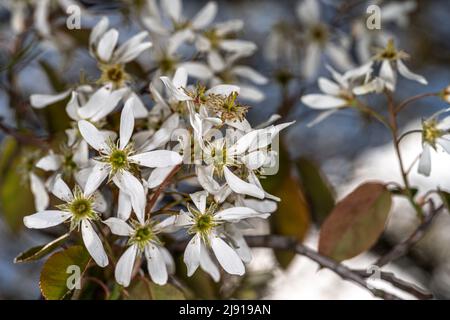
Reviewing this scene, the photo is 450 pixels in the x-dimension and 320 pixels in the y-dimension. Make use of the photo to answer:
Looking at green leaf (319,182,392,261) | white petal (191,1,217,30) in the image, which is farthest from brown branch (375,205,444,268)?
white petal (191,1,217,30)

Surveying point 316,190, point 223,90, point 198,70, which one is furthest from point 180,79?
point 316,190

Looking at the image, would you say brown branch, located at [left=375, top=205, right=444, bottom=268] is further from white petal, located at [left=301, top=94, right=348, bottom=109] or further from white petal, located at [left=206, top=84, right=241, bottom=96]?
white petal, located at [left=206, top=84, right=241, bottom=96]

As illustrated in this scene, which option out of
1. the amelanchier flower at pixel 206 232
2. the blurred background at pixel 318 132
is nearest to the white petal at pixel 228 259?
the amelanchier flower at pixel 206 232

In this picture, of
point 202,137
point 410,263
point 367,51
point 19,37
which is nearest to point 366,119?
point 367,51

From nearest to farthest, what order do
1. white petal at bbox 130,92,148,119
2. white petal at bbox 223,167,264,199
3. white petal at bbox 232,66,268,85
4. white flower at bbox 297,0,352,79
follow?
white petal at bbox 223,167,264,199 → white petal at bbox 130,92,148,119 → white petal at bbox 232,66,268,85 → white flower at bbox 297,0,352,79

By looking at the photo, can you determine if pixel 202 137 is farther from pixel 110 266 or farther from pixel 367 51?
pixel 367 51

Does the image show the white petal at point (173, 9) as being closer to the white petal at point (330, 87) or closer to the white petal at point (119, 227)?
the white petal at point (330, 87)

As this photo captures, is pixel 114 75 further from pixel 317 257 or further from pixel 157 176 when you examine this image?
pixel 317 257
